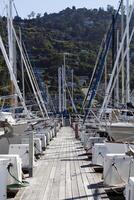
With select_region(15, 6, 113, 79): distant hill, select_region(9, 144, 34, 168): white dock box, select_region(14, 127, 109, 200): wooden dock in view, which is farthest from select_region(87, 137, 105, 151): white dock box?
select_region(15, 6, 113, 79): distant hill

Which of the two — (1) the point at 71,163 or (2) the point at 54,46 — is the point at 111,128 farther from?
(2) the point at 54,46

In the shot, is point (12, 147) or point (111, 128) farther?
point (111, 128)

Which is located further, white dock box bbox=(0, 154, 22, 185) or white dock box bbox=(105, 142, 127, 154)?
white dock box bbox=(105, 142, 127, 154)

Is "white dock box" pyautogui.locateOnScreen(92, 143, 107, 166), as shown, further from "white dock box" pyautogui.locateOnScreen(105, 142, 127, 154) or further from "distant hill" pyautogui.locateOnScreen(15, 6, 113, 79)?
"distant hill" pyautogui.locateOnScreen(15, 6, 113, 79)

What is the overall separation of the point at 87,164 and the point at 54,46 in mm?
98844

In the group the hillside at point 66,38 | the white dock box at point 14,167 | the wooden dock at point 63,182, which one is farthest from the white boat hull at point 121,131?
the hillside at point 66,38

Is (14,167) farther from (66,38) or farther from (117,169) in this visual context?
(66,38)

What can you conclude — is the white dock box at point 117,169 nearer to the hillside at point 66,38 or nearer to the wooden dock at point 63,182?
the wooden dock at point 63,182

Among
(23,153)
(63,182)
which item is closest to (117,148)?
(63,182)

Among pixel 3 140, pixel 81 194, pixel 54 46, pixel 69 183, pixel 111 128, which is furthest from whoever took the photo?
pixel 54 46

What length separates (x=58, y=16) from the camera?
156 metres

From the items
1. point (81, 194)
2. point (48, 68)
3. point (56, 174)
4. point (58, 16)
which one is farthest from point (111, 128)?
point (58, 16)

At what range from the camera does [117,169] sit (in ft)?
33.8

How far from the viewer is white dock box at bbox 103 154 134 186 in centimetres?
1029
